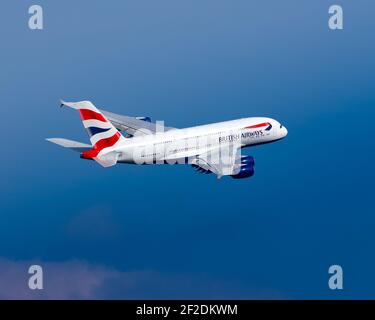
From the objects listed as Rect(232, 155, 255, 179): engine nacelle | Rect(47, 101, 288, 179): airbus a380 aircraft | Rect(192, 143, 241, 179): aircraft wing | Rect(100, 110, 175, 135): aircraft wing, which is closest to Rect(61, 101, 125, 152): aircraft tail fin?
Rect(47, 101, 288, 179): airbus a380 aircraft

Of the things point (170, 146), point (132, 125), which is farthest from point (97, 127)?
point (132, 125)

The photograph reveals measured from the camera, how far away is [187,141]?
530 ft

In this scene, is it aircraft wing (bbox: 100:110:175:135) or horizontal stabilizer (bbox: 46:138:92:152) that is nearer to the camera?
horizontal stabilizer (bbox: 46:138:92:152)

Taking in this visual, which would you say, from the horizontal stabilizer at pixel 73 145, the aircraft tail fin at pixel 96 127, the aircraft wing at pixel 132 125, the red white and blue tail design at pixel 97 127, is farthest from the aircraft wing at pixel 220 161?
the horizontal stabilizer at pixel 73 145

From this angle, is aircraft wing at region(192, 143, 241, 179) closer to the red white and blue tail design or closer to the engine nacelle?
the engine nacelle

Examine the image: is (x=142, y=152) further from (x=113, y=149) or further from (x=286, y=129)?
(x=286, y=129)

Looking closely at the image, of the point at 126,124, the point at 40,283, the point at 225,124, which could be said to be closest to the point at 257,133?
the point at 225,124

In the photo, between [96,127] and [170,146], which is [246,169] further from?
[96,127]

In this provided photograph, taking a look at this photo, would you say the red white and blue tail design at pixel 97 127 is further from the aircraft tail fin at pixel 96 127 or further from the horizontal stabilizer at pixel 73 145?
the horizontal stabilizer at pixel 73 145

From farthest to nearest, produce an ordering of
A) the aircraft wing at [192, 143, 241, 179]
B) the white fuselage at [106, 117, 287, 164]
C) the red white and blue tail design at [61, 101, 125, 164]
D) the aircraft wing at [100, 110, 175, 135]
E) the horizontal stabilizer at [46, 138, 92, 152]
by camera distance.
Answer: the aircraft wing at [100, 110, 175, 135]
the white fuselage at [106, 117, 287, 164]
the red white and blue tail design at [61, 101, 125, 164]
the aircraft wing at [192, 143, 241, 179]
the horizontal stabilizer at [46, 138, 92, 152]

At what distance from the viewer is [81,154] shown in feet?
520

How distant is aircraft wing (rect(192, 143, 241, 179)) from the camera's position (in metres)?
158

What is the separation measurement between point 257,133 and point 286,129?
628 centimetres

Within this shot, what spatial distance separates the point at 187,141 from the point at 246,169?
8169 millimetres
